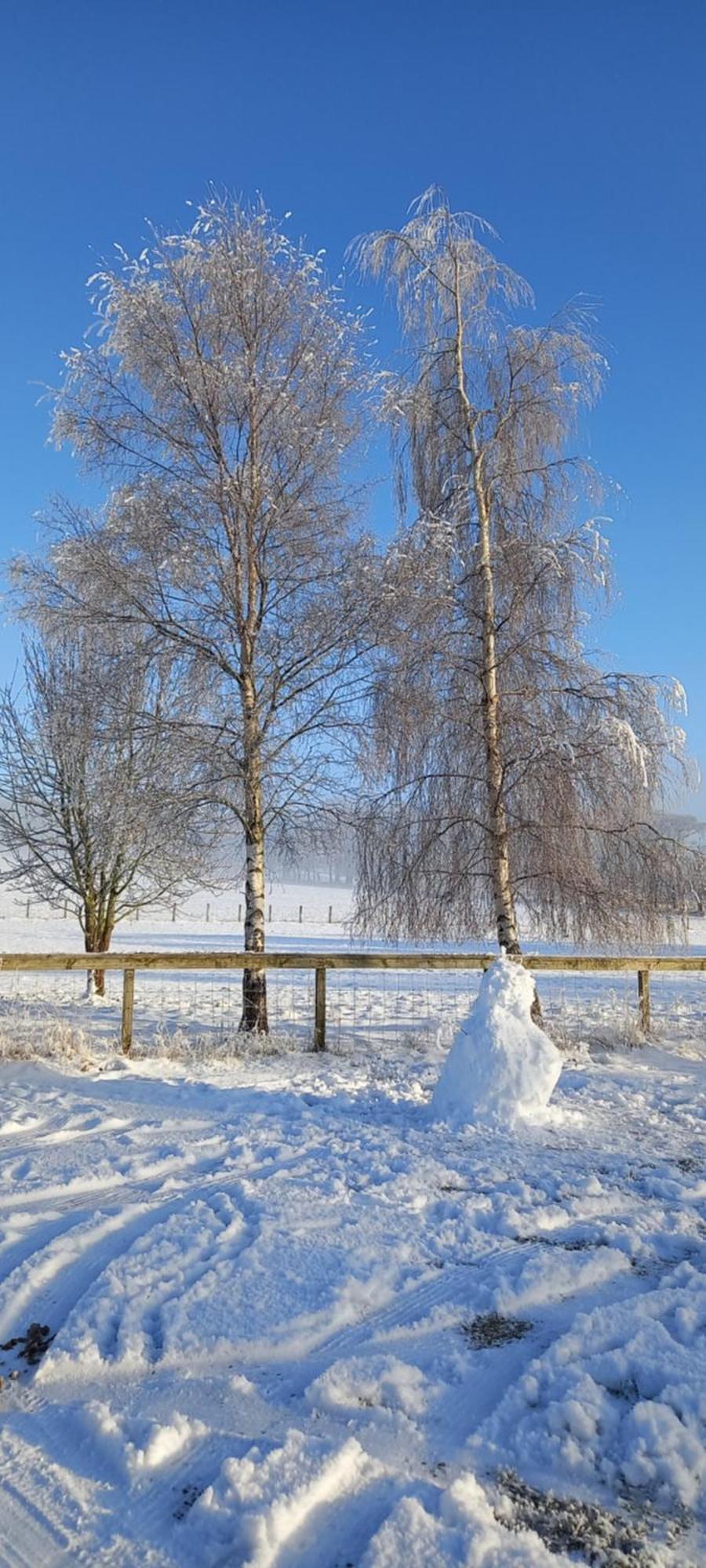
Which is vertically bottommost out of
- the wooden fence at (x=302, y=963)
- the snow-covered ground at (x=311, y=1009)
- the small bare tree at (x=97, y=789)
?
the snow-covered ground at (x=311, y=1009)

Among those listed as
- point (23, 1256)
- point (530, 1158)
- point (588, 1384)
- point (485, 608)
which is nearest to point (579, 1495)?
point (588, 1384)

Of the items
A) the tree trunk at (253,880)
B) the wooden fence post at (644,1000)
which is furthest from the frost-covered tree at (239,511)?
the wooden fence post at (644,1000)

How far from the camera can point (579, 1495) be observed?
213cm

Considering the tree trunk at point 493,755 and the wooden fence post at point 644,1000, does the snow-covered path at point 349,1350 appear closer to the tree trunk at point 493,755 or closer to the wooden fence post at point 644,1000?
the tree trunk at point 493,755

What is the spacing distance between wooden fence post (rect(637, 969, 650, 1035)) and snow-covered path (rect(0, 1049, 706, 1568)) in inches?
201

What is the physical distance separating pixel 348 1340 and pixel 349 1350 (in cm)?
7

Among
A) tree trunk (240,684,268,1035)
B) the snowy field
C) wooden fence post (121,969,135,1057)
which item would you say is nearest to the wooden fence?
wooden fence post (121,969,135,1057)

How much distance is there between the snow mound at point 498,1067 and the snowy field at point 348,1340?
25cm

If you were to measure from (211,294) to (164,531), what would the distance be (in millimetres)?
3339

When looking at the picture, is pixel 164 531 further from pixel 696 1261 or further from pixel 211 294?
pixel 696 1261

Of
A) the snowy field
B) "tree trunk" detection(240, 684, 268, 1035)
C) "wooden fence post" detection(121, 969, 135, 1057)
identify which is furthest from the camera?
"tree trunk" detection(240, 684, 268, 1035)

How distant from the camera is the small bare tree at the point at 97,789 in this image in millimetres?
9734

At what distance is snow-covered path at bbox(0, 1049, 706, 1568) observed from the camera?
2.03 meters

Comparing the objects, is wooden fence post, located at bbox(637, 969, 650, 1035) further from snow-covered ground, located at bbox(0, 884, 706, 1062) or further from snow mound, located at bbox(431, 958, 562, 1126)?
snow mound, located at bbox(431, 958, 562, 1126)
